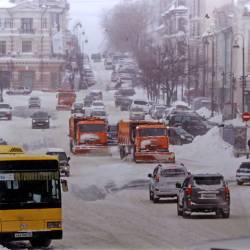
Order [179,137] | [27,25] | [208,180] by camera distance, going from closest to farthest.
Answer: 1. [208,180]
2. [179,137]
3. [27,25]

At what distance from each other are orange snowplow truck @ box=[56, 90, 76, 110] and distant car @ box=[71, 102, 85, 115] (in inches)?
23.2

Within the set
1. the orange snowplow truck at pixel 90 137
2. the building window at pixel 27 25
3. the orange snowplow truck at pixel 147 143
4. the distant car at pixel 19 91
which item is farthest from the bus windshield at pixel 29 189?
the building window at pixel 27 25

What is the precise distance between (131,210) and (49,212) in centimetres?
820

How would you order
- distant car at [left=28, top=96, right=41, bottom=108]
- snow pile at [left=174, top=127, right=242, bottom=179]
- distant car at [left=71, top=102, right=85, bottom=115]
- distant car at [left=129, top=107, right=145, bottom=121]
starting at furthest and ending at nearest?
distant car at [left=28, top=96, right=41, bottom=108] → distant car at [left=71, top=102, right=85, bottom=115] → distant car at [left=129, top=107, right=145, bottom=121] → snow pile at [left=174, top=127, right=242, bottom=179]

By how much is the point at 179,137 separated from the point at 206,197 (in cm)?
2698

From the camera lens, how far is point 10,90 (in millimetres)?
81562

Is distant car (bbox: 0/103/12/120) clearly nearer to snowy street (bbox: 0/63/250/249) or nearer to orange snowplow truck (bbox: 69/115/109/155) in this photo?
snowy street (bbox: 0/63/250/249)

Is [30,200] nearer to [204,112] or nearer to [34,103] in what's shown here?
[204,112]

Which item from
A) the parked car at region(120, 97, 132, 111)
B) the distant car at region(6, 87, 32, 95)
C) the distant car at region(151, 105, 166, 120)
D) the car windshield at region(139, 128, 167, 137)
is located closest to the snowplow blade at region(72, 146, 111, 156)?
the car windshield at region(139, 128, 167, 137)

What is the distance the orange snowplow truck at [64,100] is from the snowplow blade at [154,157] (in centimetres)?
3145

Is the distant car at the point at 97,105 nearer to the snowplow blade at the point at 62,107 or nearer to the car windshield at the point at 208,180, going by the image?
the snowplow blade at the point at 62,107

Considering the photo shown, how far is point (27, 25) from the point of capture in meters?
87.6

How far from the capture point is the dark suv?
23406 millimetres

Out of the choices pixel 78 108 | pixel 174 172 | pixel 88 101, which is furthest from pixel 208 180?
pixel 88 101
